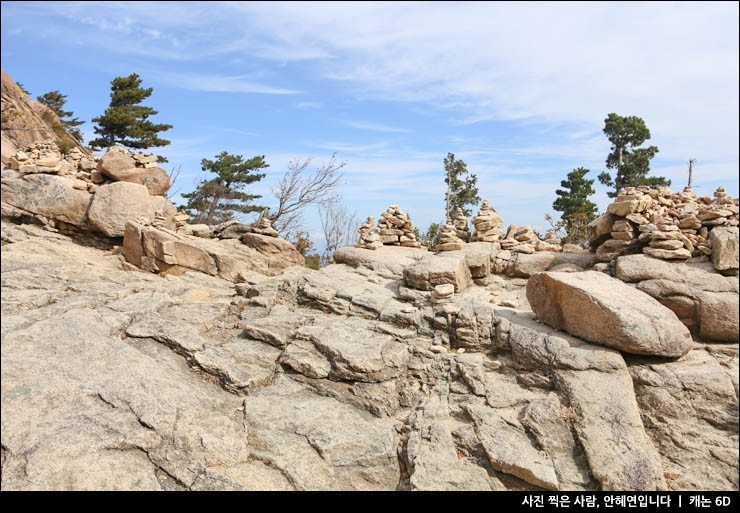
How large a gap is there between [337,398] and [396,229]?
7974 millimetres

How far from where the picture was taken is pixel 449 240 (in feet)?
45.3

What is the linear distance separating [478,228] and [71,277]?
36.1 ft

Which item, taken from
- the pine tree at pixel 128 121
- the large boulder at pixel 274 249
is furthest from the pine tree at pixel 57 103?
the large boulder at pixel 274 249

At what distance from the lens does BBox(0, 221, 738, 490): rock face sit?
6281 mm

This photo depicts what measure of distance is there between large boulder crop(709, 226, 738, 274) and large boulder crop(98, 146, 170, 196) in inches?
615

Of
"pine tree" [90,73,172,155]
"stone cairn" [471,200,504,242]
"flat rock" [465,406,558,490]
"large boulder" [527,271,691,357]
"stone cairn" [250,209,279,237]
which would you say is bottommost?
"flat rock" [465,406,558,490]

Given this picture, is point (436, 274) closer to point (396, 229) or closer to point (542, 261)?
point (542, 261)

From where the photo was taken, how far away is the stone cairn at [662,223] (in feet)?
32.9

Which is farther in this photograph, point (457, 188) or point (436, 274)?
point (457, 188)

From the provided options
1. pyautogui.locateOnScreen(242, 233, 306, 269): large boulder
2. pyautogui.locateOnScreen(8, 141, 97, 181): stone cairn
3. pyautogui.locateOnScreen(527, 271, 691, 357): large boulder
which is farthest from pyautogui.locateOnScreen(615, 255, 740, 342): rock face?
pyautogui.locateOnScreen(8, 141, 97, 181): stone cairn

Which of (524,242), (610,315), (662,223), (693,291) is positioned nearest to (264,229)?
(524,242)

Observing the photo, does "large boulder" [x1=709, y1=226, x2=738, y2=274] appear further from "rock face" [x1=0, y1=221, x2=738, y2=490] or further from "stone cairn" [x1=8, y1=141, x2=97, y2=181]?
"stone cairn" [x1=8, y1=141, x2=97, y2=181]

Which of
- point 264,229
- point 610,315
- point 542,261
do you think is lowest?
point 610,315
